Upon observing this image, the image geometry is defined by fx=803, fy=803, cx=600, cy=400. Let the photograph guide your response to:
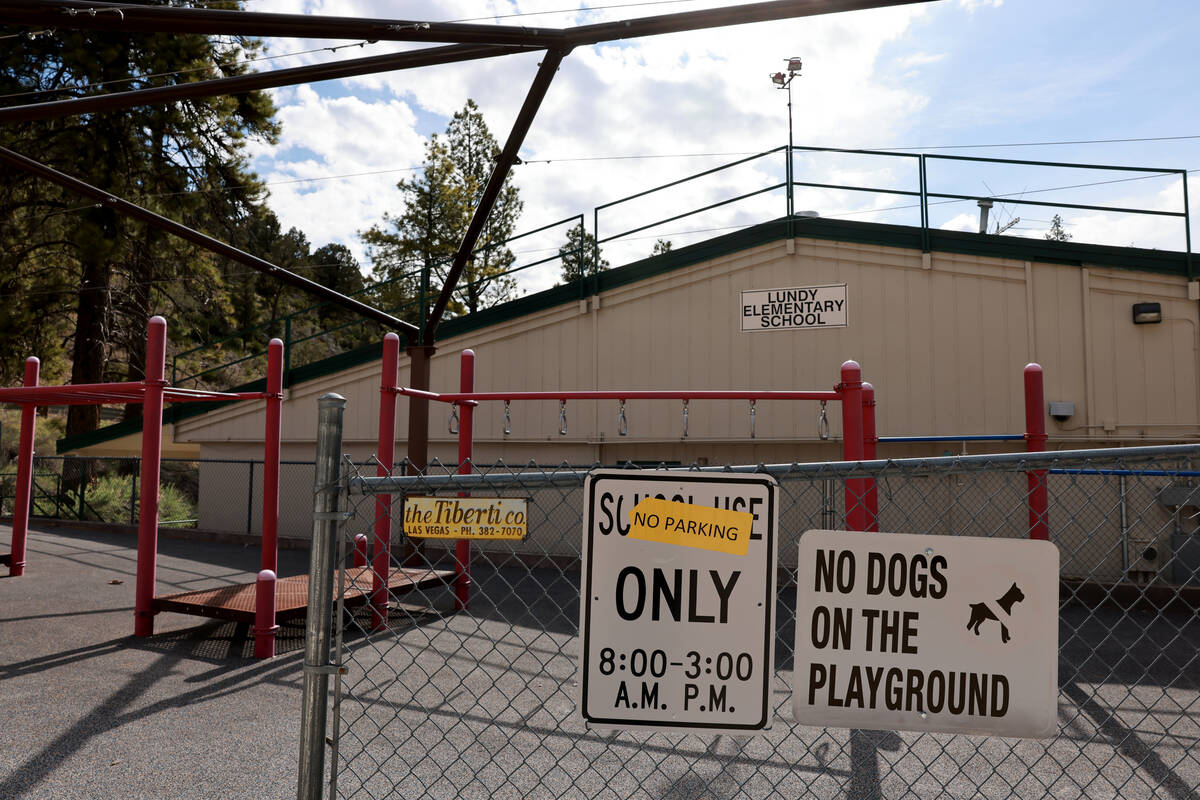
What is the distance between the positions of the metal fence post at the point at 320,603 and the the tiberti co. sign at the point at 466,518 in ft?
1.24

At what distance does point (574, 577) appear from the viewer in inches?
431

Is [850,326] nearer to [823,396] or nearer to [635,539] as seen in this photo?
[823,396]

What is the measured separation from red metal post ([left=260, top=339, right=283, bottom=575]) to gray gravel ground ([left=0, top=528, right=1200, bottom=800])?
34.5 inches

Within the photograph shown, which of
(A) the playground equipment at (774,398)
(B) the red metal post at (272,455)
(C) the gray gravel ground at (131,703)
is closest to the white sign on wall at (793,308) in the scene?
(A) the playground equipment at (774,398)

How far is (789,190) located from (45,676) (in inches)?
401

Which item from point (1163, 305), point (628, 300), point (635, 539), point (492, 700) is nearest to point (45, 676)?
point (492, 700)

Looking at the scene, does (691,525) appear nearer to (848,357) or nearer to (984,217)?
(848,357)

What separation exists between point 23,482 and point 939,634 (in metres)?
10.9

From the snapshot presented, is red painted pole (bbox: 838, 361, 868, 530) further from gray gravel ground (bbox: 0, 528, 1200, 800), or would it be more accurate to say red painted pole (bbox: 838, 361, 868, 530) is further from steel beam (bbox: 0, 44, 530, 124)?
steel beam (bbox: 0, 44, 530, 124)

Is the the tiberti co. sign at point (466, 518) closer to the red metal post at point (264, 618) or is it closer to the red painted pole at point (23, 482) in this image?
the red metal post at point (264, 618)

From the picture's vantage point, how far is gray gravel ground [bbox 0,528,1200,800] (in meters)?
3.91

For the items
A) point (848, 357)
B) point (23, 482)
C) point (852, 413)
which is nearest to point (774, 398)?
point (852, 413)

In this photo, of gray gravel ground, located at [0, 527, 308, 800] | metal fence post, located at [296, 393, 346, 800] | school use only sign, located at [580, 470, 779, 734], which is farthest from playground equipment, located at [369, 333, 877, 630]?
metal fence post, located at [296, 393, 346, 800]

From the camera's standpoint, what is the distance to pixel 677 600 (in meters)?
2.17
